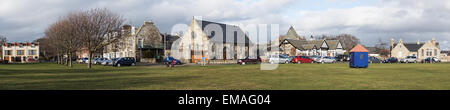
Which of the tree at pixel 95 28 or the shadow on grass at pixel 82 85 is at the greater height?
the tree at pixel 95 28

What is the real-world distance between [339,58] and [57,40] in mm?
56869

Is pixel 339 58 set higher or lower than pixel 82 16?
lower

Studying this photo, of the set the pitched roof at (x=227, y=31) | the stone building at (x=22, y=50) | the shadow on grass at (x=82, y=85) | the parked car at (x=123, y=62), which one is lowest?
the shadow on grass at (x=82, y=85)

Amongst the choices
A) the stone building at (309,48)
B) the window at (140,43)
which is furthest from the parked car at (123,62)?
the stone building at (309,48)

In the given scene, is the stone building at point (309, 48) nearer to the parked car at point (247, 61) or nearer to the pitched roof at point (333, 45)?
the pitched roof at point (333, 45)

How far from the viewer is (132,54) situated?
6881cm

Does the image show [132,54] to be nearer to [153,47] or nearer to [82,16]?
[153,47]

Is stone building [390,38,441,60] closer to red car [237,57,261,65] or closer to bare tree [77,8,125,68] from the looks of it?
red car [237,57,261,65]

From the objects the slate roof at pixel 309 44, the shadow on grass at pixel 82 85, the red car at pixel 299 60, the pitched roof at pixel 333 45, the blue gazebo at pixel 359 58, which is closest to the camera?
the shadow on grass at pixel 82 85

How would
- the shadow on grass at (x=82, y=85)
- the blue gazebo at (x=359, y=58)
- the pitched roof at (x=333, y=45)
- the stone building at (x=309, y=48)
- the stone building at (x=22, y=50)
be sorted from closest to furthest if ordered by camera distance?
the shadow on grass at (x=82, y=85), the blue gazebo at (x=359, y=58), the stone building at (x=309, y=48), the pitched roof at (x=333, y=45), the stone building at (x=22, y=50)

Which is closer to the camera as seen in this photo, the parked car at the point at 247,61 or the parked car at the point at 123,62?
the parked car at the point at 123,62

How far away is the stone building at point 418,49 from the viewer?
97.4m
